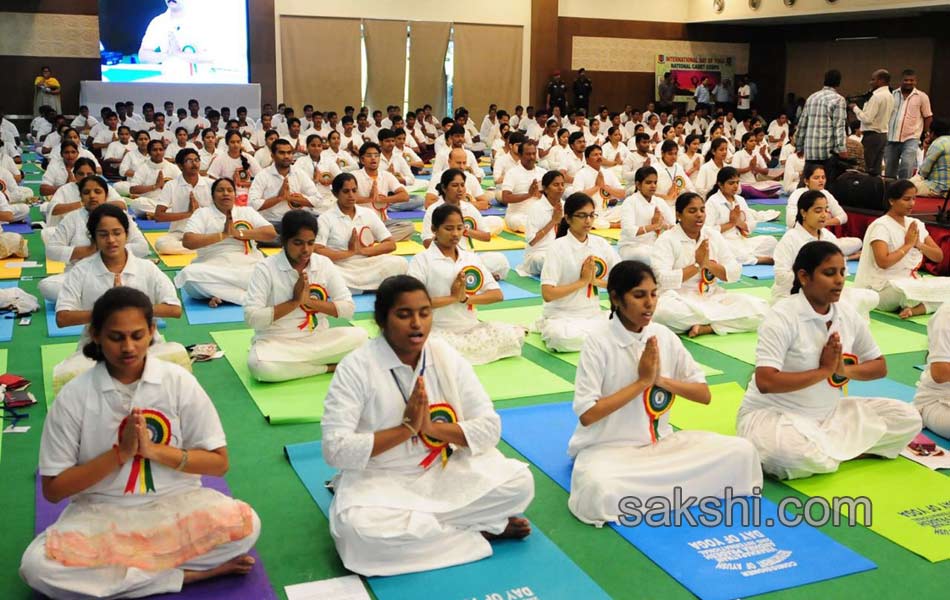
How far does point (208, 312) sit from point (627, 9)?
20.3m

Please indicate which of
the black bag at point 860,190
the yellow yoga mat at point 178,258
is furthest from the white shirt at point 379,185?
the black bag at point 860,190

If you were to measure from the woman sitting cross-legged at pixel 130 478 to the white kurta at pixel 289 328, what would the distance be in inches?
89.0

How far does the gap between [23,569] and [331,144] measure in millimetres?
10112

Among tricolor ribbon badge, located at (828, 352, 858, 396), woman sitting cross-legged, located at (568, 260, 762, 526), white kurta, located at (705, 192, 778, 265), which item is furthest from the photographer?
white kurta, located at (705, 192, 778, 265)

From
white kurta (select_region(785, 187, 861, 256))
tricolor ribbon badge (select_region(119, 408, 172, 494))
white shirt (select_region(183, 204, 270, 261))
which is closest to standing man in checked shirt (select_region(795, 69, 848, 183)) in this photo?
white kurta (select_region(785, 187, 861, 256))

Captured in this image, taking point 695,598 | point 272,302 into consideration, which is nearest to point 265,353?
point 272,302

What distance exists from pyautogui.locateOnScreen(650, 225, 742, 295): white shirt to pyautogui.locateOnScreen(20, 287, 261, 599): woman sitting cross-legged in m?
4.14

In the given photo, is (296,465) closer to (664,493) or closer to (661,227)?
(664,493)

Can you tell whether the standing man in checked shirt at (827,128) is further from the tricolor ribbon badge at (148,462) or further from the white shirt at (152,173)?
the tricolor ribbon badge at (148,462)

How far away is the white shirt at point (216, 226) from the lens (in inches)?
310

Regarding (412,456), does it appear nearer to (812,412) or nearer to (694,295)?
(812,412)

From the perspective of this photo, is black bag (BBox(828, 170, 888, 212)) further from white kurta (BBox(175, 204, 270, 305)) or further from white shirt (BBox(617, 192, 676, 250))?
white kurta (BBox(175, 204, 270, 305))

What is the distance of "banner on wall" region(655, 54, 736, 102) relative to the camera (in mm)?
25719

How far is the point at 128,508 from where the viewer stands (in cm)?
332
